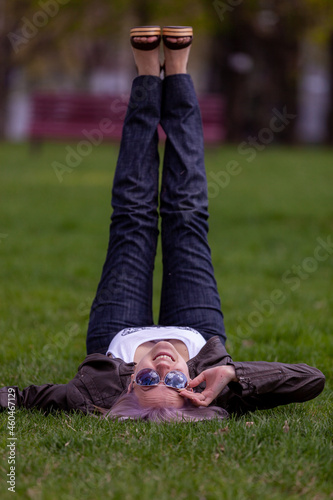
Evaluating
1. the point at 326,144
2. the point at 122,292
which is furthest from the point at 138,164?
the point at 326,144

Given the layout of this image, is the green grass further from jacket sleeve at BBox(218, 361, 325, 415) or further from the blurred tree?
the blurred tree

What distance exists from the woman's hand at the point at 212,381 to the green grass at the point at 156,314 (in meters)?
0.20

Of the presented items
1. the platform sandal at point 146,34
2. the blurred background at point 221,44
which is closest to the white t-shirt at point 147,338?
the platform sandal at point 146,34

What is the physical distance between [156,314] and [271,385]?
2351 millimetres

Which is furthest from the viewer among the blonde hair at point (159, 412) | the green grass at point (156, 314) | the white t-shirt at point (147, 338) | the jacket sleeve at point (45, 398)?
the white t-shirt at point (147, 338)

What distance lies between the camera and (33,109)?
19.6 meters

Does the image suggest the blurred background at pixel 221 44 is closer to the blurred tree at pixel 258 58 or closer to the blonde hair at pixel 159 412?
the blurred tree at pixel 258 58

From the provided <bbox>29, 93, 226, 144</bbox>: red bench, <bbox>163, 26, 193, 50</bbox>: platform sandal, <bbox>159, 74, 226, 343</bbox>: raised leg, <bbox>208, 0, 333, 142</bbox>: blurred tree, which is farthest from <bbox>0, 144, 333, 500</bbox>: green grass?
<bbox>208, 0, 333, 142</bbox>: blurred tree

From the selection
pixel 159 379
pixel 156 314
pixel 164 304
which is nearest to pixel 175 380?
pixel 159 379

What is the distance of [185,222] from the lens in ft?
14.0

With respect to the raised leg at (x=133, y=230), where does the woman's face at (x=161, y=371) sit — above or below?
below

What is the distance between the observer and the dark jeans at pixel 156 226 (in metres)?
4.06

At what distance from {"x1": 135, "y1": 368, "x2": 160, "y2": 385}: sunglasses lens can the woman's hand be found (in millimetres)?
156

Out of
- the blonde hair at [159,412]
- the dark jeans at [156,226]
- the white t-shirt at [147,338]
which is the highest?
the dark jeans at [156,226]
